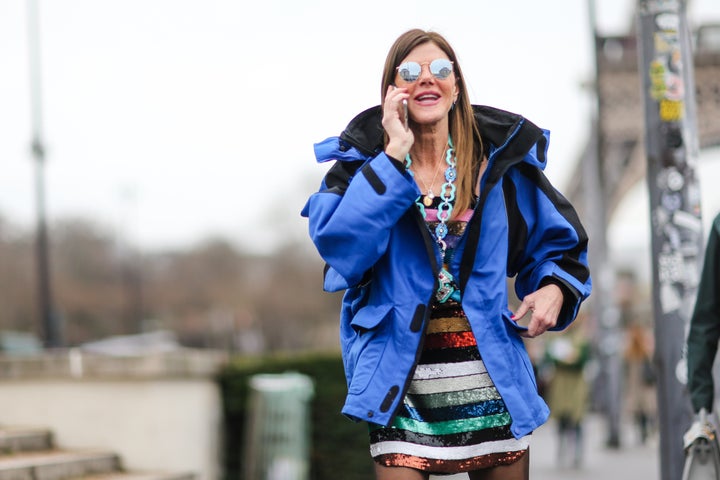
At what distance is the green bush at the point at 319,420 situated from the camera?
9.21 m

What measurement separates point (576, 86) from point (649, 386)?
685cm

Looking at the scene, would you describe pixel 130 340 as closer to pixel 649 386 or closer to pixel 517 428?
pixel 649 386

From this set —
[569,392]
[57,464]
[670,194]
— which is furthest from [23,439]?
[569,392]

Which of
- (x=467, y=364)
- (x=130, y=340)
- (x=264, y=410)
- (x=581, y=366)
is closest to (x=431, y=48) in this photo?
(x=467, y=364)

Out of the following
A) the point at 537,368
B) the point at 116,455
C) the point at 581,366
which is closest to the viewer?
the point at 116,455

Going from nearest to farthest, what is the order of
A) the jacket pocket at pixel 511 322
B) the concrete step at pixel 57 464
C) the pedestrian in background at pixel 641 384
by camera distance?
the jacket pocket at pixel 511 322 < the concrete step at pixel 57 464 < the pedestrian in background at pixel 641 384

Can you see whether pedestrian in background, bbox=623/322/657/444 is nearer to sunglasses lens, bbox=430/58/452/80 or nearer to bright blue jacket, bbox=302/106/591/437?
bright blue jacket, bbox=302/106/591/437

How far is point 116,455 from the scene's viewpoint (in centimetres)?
779

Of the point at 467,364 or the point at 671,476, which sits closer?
the point at 467,364

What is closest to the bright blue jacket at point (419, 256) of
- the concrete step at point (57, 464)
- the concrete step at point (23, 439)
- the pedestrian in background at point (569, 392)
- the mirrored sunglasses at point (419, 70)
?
the mirrored sunglasses at point (419, 70)

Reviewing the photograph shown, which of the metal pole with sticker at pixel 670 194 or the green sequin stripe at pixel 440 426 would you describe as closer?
the green sequin stripe at pixel 440 426

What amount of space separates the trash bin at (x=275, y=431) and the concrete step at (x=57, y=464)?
149cm

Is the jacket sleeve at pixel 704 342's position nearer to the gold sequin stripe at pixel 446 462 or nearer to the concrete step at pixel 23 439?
the gold sequin stripe at pixel 446 462

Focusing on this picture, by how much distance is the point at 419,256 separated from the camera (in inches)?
113
